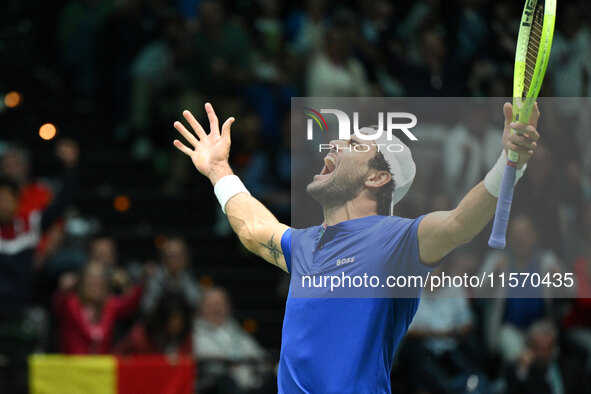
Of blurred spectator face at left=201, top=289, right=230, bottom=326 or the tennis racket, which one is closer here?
the tennis racket

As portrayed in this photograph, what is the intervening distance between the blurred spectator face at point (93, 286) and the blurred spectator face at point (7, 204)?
0.80 meters

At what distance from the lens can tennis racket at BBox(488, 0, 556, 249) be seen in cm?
404

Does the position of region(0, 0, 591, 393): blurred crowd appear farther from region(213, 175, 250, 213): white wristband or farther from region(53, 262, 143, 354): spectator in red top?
region(213, 175, 250, 213): white wristband

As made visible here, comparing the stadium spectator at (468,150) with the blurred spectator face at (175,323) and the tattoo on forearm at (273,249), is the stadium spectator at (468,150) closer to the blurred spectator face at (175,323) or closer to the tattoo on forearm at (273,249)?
the tattoo on forearm at (273,249)

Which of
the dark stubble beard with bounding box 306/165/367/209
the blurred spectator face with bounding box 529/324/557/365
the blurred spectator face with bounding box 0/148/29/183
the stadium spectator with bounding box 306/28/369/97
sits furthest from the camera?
the stadium spectator with bounding box 306/28/369/97

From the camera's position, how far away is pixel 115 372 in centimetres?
820

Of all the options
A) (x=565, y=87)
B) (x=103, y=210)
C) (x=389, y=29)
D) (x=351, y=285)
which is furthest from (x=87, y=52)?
(x=351, y=285)

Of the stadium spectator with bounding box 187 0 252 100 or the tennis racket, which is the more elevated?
the stadium spectator with bounding box 187 0 252 100

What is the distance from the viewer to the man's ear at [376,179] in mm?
4746

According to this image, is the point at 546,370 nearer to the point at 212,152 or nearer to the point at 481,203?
the point at 212,152

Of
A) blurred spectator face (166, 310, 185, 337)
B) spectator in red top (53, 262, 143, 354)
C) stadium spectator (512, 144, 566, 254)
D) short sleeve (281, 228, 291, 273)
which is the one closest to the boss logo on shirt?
short sleeve (281, 228, 291, 273)

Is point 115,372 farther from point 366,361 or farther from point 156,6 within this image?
point 156,6

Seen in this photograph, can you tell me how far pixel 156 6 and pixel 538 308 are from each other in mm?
5918

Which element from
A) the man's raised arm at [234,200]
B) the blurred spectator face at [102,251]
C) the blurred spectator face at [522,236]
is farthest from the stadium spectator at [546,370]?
the man's raised arm at [234,200]
